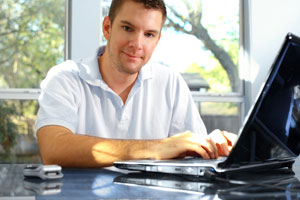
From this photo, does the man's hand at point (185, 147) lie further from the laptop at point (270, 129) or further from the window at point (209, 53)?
the window at point (209, 53)

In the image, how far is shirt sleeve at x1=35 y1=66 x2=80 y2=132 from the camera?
1.56 metres

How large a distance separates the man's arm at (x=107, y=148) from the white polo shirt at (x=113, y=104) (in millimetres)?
124

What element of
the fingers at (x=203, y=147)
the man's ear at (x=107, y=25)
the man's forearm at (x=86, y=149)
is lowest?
the man's forearm at (x=86, y=149)

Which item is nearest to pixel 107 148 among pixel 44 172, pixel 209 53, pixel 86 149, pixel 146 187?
pixel 86 149

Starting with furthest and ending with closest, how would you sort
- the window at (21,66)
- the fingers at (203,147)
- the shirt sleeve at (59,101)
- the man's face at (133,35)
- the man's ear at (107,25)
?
the window at (21,66), the man's ear at (107,25), the man's face at (133,35), the shirt sleeve at (59,101), the fingers at (203,147)

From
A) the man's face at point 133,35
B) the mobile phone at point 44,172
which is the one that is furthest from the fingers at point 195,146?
the man's face at point 133,35

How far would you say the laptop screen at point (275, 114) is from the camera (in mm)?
823

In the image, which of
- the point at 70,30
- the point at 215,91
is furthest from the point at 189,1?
the point at 70,30

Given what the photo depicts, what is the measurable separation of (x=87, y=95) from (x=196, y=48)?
1.92 meters

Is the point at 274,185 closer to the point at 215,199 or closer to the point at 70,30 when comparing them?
the point at 215,199

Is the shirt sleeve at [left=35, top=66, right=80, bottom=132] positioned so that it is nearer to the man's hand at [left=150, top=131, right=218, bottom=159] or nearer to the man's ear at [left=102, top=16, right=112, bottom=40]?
the man's ear at [left=102, top=16, right=112, bottom=40]

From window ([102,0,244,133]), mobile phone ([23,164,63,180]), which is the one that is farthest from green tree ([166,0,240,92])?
mobile phone ([23,164,63,180])

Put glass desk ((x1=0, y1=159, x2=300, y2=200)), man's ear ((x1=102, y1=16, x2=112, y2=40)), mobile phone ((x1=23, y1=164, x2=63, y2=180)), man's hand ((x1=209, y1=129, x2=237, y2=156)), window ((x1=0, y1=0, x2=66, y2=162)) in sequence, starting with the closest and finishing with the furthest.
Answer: glass desk ((x1=0, y1=159, x2=300, y2=200)), mobile phone ((x1=23, y1=164, x2=63, y2=180)), man's hand ((x1=209, y1=129, x2=237, y2=156)), man's ear ((x1=102, y1=16, x2=112, y2=40)), window ((x1=0, y1=0, x2=66, y2=162))

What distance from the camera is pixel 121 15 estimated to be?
5.96 feet
